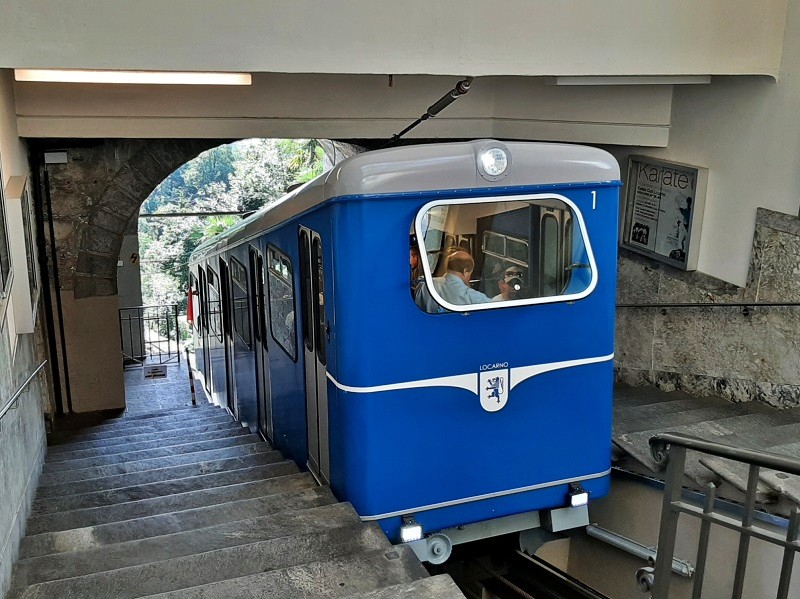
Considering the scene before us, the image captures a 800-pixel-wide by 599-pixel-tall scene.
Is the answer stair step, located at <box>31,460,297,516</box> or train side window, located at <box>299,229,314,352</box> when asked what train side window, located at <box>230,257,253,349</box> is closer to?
stair step, located at <box>31,460,297,516</box>

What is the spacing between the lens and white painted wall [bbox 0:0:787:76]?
4883mm

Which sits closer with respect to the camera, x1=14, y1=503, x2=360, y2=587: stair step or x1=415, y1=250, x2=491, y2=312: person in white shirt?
x1=14, y1=503, x2=360, y2=587: stair step

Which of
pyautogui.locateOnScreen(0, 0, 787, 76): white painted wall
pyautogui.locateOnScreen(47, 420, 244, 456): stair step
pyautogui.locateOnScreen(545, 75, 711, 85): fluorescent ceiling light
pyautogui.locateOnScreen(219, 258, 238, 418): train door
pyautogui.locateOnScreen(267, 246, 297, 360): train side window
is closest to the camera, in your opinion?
pyautogui.locateOnScreen(0, 0, 787, 76): white painted wall

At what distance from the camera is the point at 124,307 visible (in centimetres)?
1499

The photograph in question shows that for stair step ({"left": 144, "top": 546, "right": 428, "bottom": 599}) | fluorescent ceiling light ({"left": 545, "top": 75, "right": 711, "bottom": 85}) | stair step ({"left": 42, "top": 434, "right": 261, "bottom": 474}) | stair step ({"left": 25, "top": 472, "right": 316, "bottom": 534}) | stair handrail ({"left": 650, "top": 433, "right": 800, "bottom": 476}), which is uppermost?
fluorescent ceiling light ({"left": 545, "top": 75, "right": 711, "bottom": 85})

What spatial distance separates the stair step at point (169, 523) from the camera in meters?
4.06

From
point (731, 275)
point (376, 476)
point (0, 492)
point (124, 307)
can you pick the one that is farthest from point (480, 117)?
point (124, 307)

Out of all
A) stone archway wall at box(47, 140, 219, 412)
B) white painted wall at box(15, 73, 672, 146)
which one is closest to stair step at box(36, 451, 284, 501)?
white painted wall at box(15, 73, 672, 146)

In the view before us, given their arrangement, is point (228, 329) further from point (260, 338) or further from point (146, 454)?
point (146, 454)

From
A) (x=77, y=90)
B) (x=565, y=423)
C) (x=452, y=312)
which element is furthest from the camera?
(x=77, y=90)

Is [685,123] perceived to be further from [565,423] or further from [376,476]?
[376,476]

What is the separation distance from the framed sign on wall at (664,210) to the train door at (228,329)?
150 inches

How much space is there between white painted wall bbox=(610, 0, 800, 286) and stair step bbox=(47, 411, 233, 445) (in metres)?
4.99

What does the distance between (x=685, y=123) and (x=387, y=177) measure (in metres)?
3.85
